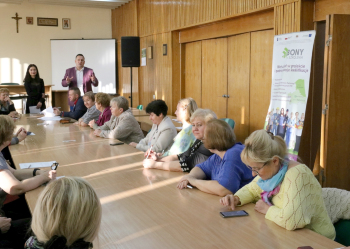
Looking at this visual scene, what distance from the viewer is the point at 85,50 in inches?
458

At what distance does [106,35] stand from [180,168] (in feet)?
32.4

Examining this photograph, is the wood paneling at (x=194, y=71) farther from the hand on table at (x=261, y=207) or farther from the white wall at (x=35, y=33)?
the hand on table at (x=261, y=207)

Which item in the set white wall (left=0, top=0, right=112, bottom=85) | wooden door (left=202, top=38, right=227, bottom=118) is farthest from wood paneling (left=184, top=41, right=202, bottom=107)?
white wall (left=0, top=0, right=112, bottom=85)

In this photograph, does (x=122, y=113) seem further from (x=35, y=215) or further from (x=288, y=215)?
(x=35, y=215)

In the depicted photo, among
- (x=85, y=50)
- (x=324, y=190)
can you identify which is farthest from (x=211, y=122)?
(x=85, y=50)

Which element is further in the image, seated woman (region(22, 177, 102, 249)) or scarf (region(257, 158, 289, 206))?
scarf (region(257, 158, 289, 206))

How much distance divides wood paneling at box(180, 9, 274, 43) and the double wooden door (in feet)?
0.36

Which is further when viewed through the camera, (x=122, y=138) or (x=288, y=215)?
(x=122, y=138)

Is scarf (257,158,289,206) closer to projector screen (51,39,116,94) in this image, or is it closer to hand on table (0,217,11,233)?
hand on table (0,217,11,233)

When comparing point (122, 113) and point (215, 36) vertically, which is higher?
point (215, 36)

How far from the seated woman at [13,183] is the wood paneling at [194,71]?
5251mm

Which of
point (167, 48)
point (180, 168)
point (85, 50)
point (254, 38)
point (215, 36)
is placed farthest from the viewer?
point (85, 50)

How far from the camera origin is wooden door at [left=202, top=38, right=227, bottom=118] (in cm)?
705

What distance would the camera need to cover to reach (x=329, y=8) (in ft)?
15.6
